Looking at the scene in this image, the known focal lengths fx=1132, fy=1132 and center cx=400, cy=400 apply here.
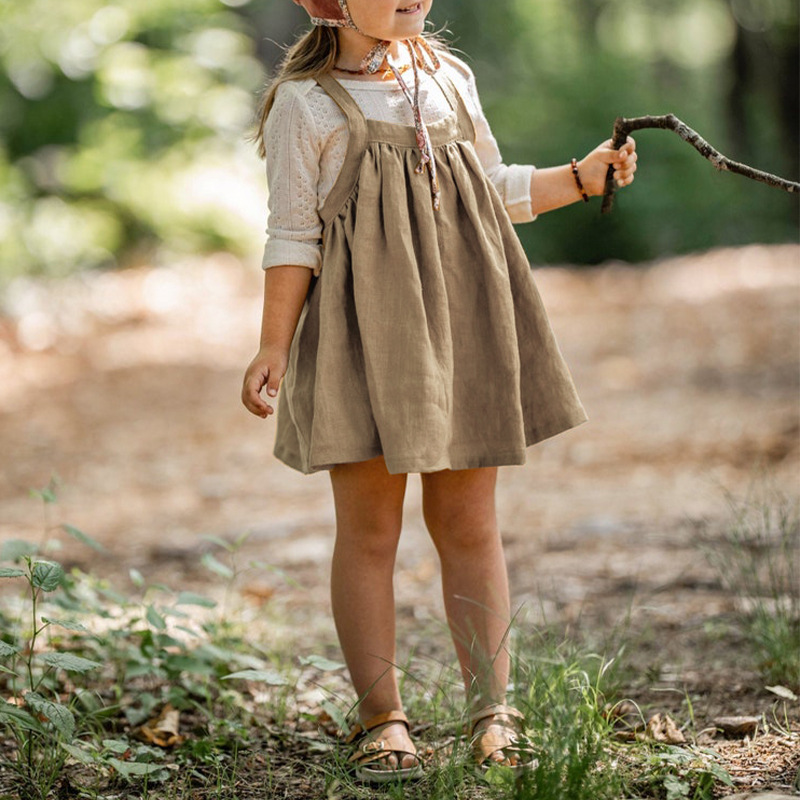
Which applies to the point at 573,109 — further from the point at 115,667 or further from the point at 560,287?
the point at 115,667

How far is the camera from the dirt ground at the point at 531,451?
10.9ft

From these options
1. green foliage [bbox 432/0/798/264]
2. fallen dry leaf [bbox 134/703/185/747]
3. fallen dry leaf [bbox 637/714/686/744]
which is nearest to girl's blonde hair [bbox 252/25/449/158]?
fallen dry leaf [bbox 134/703/185/747]

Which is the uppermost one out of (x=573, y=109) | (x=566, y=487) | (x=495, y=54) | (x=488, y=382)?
(x=495, y=54)

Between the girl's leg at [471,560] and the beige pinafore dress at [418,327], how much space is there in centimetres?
12

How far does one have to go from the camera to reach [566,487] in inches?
185

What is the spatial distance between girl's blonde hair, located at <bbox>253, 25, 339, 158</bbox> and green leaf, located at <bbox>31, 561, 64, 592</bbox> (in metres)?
0.86

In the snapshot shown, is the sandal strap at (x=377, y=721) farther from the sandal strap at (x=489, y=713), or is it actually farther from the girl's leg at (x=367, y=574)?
the sandal strap at (x=489, y=713)

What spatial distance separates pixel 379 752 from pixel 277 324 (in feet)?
2.68

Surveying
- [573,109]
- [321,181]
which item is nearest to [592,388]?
[321,181]

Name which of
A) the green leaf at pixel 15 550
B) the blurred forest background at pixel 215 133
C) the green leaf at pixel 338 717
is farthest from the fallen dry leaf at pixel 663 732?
the blurred forest background at pixel 215 133

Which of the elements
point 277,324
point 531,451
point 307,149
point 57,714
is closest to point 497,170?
point 307,149

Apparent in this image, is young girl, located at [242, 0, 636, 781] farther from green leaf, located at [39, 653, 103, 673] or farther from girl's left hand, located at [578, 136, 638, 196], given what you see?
green leaf, located at [39, 653, 103, 673]

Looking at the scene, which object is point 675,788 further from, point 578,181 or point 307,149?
point 307,149

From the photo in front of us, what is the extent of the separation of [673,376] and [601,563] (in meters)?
2.94
